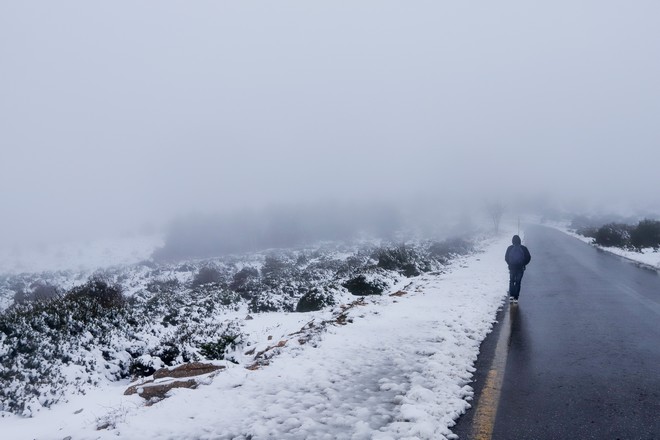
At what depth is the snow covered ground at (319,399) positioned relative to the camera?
414cm

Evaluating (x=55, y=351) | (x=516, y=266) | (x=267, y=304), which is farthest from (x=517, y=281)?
(x=55, y=351)

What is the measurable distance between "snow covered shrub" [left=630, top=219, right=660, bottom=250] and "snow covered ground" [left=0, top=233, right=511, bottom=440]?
22709 millimetres

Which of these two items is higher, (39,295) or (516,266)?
(516,266)

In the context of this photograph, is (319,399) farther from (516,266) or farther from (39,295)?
(39,295)

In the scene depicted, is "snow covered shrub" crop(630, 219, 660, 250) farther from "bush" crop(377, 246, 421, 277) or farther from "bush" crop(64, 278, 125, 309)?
"bush" crop(64, 278, 125, 309)

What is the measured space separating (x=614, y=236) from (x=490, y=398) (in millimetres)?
29390

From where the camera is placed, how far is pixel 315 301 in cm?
1311

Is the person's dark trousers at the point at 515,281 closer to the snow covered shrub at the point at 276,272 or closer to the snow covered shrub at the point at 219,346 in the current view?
the snow covered shrub at the point at 219,346

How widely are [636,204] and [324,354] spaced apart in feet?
371

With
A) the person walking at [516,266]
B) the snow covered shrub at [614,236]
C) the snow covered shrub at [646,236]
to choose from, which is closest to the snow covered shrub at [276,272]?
the person walking at [516,266]

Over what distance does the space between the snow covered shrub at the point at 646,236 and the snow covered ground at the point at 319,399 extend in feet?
74.5

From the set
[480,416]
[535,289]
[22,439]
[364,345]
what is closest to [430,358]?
[364,345]

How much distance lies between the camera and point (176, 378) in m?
5.91

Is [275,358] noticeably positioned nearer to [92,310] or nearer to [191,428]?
[191,428]
